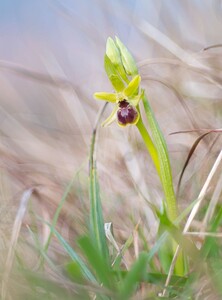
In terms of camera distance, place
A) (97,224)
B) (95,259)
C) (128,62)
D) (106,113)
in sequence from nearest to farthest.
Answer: (95,259)
(97,224)
(128,62)
(106,113)

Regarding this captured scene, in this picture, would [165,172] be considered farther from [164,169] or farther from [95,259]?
[95,259]

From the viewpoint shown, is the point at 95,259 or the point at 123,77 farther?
the point at 123,77

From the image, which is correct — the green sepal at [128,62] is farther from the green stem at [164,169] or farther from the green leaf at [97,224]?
the green leaf at [97,224]

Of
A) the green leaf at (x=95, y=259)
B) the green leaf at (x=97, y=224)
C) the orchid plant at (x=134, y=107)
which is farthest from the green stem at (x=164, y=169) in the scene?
the green leaf at (x=95, y=259)

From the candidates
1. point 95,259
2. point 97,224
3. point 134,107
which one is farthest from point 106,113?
point 95,259

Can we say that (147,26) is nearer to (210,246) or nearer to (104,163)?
(104,163)

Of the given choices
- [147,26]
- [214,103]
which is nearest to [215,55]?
[214,103]
